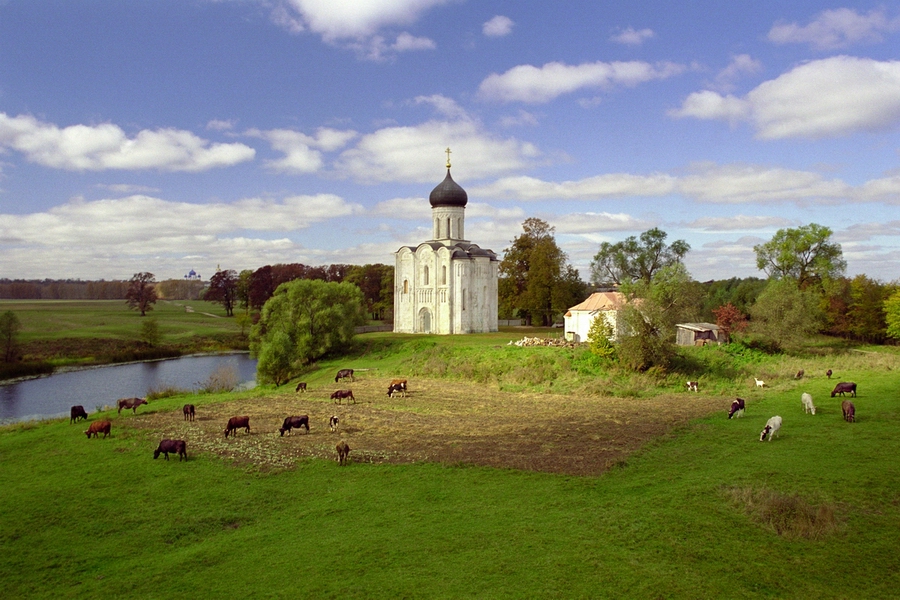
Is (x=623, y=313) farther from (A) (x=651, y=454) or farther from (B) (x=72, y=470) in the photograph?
(B) (x=72, y=470)

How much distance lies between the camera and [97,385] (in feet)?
125

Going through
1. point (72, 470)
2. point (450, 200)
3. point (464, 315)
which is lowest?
point (72, 470)

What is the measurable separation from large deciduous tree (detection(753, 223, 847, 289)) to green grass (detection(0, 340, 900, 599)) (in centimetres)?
3780

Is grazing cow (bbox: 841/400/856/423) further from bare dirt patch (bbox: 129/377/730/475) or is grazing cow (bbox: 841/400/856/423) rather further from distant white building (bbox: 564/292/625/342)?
distant white building (bbox: 564/292/625/342)

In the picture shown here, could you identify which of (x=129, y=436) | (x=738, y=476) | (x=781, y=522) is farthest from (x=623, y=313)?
(x=129, y=436)

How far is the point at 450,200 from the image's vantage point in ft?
162

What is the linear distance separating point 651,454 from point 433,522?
667 centimetres

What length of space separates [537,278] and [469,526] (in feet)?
146

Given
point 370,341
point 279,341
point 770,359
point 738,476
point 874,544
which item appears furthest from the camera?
point 370,341

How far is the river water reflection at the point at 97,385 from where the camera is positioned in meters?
30.4

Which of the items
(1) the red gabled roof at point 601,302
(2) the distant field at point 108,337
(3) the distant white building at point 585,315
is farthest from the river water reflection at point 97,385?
(1) the red gabled roof at point 601,302

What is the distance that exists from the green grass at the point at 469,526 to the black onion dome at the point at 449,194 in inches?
1428

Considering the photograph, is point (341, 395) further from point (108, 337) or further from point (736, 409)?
point (108, 337)

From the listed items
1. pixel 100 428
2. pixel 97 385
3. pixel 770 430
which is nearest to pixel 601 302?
pixel 770 430
